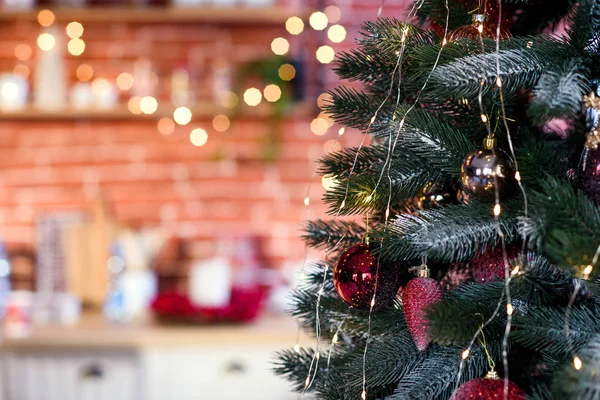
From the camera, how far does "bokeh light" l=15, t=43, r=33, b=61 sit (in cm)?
247

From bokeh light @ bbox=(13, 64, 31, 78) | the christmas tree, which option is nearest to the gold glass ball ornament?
the christmas tree

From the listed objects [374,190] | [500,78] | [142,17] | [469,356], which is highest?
[142,17]

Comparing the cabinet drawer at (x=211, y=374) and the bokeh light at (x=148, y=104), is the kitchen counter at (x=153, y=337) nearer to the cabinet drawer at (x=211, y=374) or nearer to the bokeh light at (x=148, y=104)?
the cabinet drawer at (x=211, y=374)

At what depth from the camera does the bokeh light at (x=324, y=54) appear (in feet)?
7.98

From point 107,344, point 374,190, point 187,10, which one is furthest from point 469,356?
point 187,10

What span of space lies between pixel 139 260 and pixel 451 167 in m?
1.71

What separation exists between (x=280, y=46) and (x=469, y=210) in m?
1.85

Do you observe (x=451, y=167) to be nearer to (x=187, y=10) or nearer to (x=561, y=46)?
(x=561, y=46)

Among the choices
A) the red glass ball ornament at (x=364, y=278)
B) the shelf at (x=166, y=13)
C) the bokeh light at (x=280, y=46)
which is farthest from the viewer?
the bokeh light at (x=280, y=46)

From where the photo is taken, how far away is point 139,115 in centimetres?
240

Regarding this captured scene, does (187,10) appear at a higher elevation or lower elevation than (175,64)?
higher

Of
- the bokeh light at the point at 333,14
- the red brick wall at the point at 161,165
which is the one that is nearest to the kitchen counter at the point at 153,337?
the red brick wall at the point at 161,165

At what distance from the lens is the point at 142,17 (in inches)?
93.4

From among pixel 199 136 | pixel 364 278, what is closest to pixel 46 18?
pixel 199 136
